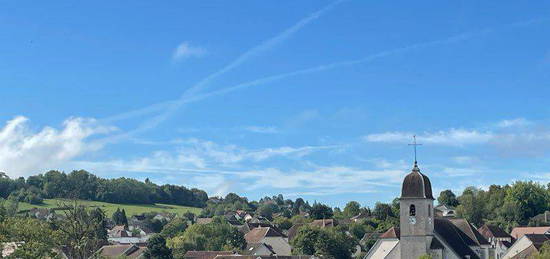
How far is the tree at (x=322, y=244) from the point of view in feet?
303

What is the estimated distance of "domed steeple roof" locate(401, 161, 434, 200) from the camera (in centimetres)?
5969

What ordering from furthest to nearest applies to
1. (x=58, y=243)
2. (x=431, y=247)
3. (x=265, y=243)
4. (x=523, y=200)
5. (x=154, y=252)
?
(x=523, y=200), (x=265, y=243), (x=154, y=252), (x=431, y=247), (x=58, y=243)

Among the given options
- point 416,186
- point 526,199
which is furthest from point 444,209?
point 416,186

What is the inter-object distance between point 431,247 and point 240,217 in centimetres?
13745

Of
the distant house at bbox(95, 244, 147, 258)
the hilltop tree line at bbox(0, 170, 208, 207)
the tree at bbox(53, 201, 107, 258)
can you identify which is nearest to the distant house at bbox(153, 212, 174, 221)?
the hilltop tree line at bbox(0, 170, 208, 207)

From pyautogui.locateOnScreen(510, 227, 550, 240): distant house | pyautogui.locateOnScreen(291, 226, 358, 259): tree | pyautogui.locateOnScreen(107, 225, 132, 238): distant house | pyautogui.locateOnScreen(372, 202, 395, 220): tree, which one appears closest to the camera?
pyautogui.locateOnScreen(291, 226, 358, 259): tree

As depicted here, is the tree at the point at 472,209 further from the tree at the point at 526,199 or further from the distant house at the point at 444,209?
the distant house at the point at 444,209

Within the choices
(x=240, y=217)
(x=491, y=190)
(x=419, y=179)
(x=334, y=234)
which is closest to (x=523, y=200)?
(x=491, y=190)

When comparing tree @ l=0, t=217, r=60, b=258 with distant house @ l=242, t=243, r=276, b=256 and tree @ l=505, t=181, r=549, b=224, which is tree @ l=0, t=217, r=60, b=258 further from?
tree @ l=505, t=181, r=549, b=224

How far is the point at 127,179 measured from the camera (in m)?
199

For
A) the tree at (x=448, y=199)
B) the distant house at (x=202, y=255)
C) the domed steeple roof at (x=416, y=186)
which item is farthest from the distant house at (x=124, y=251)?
the tree at (x=448, y=199)

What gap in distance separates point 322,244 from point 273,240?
47.9 feet

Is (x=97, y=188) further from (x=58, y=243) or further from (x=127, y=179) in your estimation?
(x=58, y=243)

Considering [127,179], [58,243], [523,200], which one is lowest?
[58,243]
